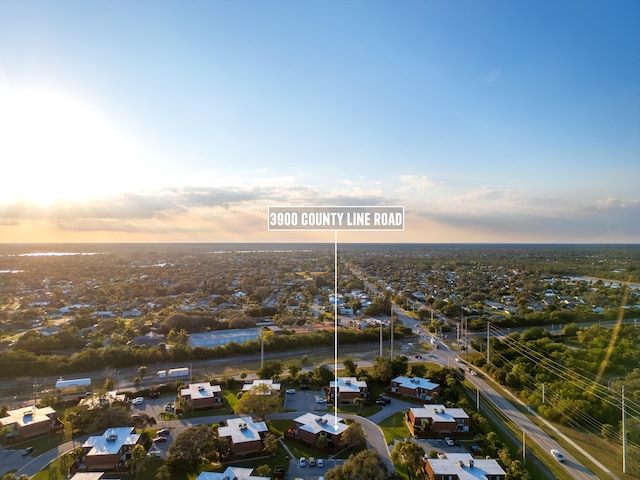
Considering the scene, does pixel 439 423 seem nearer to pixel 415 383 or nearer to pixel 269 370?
pixel 415 383

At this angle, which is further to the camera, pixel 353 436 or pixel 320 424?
pixel 320 424

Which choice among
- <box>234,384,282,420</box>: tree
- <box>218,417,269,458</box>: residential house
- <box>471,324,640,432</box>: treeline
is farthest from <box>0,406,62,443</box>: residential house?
<box>471,324,640,432</box>: treeline

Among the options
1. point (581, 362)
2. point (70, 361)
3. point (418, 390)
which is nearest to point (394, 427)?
point (418, 390)

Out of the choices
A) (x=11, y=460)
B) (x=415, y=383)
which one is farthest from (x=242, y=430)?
(x=415, y=383)

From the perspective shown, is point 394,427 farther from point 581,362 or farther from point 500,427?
point 581,362

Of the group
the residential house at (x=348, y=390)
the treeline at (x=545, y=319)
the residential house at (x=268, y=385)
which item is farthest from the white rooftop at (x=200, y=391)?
the treeline at (x=545, y=319)

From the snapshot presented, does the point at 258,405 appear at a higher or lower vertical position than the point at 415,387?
higher

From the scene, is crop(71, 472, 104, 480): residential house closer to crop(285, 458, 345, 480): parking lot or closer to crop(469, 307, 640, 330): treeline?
crop(285, 458, 345, 480): parking lot
